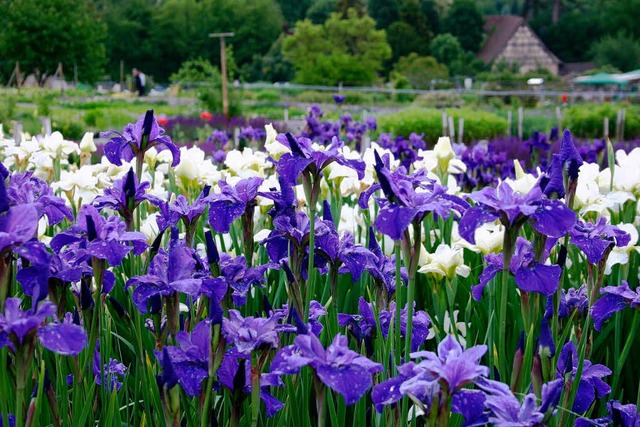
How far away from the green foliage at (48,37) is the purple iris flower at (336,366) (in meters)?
32.6

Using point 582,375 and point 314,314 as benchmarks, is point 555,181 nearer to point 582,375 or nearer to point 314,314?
point 582,375

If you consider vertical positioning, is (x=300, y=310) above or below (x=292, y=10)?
below

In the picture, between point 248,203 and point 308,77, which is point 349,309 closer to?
point 248,203

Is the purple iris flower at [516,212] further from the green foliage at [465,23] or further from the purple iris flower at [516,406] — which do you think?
the green foliage at [465,23]

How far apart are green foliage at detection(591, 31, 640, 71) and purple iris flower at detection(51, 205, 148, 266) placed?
2162 inches

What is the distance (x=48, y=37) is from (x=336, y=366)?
34.7m

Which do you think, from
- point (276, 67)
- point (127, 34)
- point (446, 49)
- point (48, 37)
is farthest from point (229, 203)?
point (127, 34)

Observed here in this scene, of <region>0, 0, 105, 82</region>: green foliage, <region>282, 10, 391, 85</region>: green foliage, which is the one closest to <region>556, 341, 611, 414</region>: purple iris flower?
<region>0, 0, 105, 82</region>: green foliage

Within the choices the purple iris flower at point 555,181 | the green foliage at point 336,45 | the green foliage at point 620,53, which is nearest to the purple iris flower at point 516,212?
the purple iris flower at point 555,181

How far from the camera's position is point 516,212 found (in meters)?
1.18

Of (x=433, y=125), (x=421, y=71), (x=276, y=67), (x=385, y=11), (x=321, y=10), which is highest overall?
(x=321, y=10)

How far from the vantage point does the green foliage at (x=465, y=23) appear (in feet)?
190

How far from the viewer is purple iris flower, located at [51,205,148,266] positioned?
1345 mm

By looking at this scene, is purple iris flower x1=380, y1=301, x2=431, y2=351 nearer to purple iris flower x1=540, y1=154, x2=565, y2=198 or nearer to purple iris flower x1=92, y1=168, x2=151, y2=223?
purple iris flower x1=540, y1=154, x2=565, y2=198
